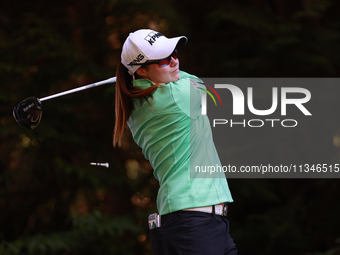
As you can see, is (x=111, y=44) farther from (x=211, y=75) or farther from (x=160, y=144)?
(x=160, y=144)

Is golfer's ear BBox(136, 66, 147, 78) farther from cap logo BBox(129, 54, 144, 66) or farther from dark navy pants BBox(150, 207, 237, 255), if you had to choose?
dark navy pants BBox(150, 207, 237, 255)

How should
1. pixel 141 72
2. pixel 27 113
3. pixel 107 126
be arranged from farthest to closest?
pixel 107 126 < pixel 27 113 < pixel 141 72

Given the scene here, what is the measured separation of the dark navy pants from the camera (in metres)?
1.74

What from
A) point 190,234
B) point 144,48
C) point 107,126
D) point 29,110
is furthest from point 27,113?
point 107,126

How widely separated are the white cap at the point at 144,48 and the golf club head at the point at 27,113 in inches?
22.0

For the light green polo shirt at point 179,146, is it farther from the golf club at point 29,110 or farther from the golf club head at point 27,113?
the golf club head at point 27,113

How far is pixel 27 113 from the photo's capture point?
2186mm

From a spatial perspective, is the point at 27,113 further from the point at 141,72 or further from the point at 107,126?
the point at 107,126

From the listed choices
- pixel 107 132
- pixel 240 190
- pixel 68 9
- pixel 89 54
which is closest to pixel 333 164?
pixel 240 190

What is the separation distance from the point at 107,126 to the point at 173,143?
11.2ft

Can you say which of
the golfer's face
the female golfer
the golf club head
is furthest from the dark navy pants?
the golf club head

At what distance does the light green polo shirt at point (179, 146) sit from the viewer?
5.89 feet

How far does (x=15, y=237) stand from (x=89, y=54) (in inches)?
84.5

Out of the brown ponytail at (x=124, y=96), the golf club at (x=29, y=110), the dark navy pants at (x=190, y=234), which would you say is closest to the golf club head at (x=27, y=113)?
the golf club at (x=29, y=110)
